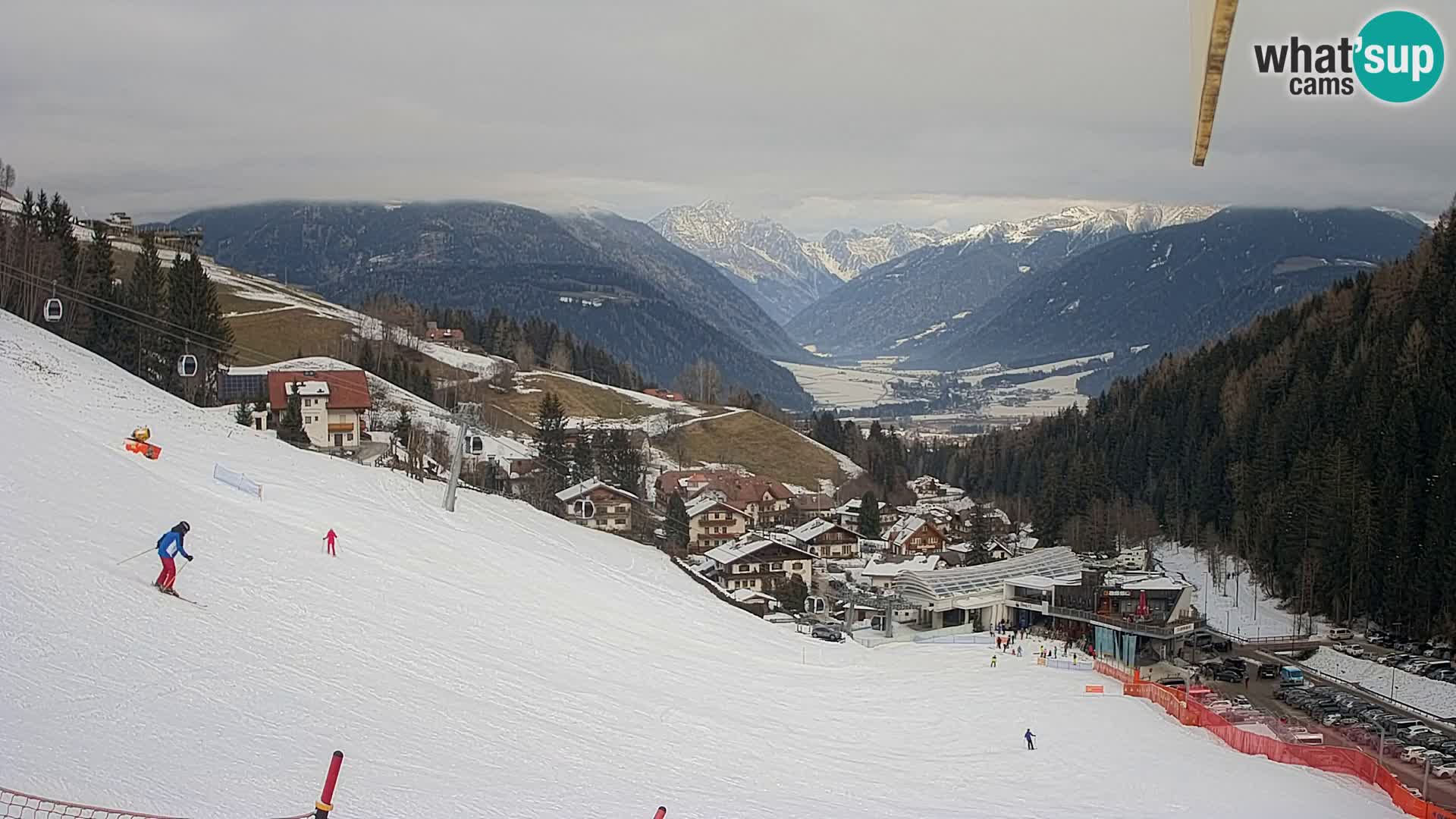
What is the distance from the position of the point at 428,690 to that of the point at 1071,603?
4108 cm

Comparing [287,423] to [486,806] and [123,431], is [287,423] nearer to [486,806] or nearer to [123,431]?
[123,431]

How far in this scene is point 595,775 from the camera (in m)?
13.7

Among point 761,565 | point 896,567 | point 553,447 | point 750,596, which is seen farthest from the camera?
point 553,447

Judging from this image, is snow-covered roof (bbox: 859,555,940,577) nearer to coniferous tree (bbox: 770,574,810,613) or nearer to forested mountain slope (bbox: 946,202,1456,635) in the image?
coniferous tree (bbox: 770,574,810,613)

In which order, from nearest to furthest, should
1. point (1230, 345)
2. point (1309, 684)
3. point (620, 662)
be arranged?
point (620, 662) < point (1309, 684) < point (1230, 345)

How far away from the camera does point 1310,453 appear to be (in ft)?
212

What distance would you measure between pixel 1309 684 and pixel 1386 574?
1402cm

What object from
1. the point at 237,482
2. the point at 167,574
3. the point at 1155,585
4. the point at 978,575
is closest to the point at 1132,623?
the point at 1155,585

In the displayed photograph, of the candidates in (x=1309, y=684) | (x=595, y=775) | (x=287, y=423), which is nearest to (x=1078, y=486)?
(x=1309, y=684)

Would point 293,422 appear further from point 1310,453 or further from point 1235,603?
point 1310,453

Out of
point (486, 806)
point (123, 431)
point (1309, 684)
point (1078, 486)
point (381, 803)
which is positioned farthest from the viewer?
point (1078, 486)

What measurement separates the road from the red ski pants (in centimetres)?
2436

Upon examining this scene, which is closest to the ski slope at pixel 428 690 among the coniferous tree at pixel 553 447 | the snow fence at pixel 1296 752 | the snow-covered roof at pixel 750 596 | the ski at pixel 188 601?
the ski at pixel 188 601

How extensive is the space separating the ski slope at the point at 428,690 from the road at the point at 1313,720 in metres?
4.83
